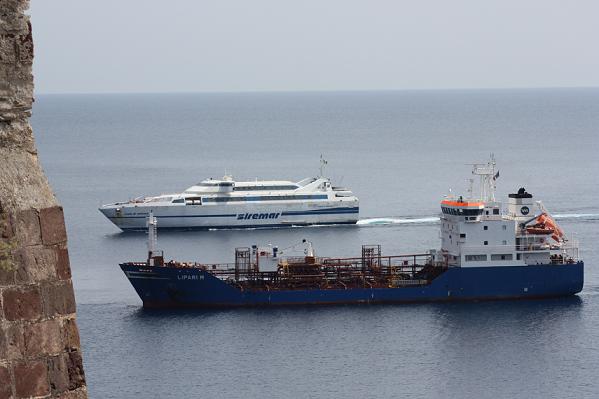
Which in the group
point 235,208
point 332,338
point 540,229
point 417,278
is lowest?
point 332,338

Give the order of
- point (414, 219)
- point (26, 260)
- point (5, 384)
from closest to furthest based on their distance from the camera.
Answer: point (5, 384), point (26, 260), point (414, 219)

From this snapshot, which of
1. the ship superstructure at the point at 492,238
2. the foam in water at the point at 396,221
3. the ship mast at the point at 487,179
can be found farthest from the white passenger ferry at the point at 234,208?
the ship superstructure at the point at 492,238

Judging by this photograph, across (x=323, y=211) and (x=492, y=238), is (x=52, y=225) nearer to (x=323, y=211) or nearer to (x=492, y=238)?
(x=492, y=238)

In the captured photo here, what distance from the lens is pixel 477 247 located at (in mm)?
68625

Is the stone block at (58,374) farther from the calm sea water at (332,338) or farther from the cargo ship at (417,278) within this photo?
the cargo ship at (417,278)

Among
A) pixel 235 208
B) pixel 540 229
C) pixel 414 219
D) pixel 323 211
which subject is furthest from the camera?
pixel 414 219

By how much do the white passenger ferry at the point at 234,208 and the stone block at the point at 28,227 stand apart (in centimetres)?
9236

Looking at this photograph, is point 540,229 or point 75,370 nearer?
point 75,370

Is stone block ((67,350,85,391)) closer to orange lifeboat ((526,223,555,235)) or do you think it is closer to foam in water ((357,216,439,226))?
orange lifeboat ((526,223,555,235))

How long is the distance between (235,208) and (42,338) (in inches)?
3700

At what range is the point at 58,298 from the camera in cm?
607

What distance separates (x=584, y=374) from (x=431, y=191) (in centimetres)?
7110

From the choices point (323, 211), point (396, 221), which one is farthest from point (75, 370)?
point (396, 221)

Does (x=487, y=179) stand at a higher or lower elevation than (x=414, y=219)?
higher
